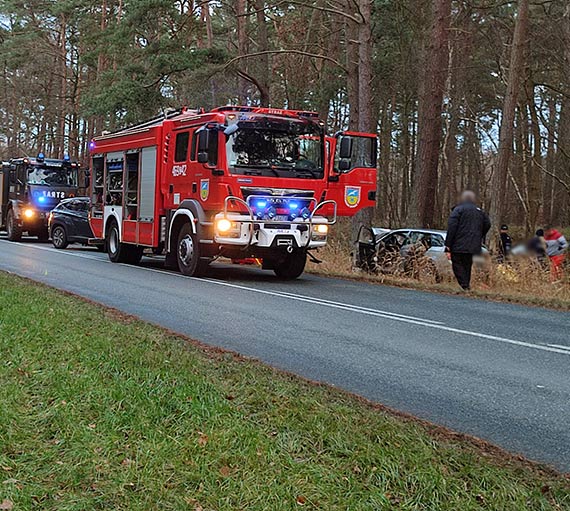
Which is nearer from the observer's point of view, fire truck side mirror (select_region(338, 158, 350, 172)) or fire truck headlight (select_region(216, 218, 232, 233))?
fire truck headlight (select_region(216, 218, 232, 233))

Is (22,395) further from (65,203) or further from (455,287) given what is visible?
(65,203)

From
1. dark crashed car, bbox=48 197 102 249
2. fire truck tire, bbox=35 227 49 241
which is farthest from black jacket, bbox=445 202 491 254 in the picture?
fire truck tire, bbox=35 227 49 241

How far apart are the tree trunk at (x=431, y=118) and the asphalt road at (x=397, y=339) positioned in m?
7.21

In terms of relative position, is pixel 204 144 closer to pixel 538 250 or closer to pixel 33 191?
pixel 538 250

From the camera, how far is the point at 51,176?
2869 centimetres

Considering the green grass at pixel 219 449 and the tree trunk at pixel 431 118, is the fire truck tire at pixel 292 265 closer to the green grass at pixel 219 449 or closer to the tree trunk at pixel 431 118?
the tree trunk at pixel 431 118

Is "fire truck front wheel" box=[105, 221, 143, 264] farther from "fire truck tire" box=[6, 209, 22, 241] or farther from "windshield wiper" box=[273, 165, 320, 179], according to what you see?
"fire truck tire" box=[6, 209, 22, 241]

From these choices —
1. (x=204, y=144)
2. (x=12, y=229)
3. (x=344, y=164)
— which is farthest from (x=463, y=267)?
(x=12, y=229)

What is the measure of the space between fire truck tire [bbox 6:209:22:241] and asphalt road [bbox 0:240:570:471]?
13.5 metres

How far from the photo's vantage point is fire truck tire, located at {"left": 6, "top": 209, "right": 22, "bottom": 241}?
2805 centimetres

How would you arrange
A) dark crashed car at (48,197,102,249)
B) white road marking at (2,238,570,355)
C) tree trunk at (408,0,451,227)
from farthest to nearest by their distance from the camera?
dark crashed car at (48,197,102,249)
tree trunk at (408,0,451,227)
white road marking at (2,238,570,355)

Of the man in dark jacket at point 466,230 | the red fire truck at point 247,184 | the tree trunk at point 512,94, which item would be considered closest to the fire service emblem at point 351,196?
the red fire truck at point 247,184

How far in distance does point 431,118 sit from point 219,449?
17824 mm

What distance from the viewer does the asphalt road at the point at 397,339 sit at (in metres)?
5.66
